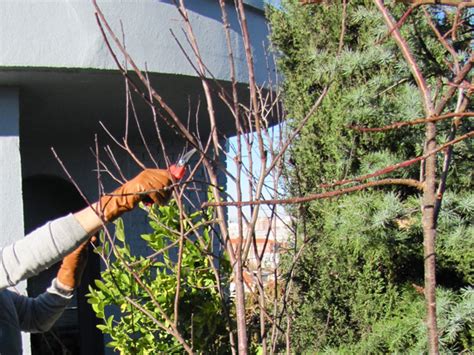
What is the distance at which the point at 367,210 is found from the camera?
11.1 feet

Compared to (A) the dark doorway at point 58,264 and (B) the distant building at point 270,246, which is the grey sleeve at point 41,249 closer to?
(B) the distant building at point 270,246

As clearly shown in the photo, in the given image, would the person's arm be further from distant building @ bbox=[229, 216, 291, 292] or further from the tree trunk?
the tree trunk

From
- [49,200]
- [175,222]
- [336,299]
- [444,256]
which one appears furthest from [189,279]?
[49,200]

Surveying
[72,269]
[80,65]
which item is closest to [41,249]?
[72,269]

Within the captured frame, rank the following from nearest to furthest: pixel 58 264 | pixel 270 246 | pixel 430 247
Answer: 1. pixel 430 247
2. pixel 270 246
3. pixel 58 264

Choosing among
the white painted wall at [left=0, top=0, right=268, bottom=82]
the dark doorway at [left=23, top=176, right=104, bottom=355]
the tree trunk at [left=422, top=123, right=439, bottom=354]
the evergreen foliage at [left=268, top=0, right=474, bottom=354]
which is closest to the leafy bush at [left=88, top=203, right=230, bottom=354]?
the evergreen foliage at [left=268, top=0, right=474, bottom=354]

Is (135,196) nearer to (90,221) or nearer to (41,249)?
(90,221)

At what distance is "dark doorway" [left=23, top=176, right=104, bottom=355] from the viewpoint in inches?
276

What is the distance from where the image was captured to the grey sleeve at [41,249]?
79.4 inches

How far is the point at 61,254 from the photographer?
203cm

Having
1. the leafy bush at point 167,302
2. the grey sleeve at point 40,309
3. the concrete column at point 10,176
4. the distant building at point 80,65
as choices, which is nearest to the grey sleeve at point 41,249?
the grey sleeve at point 40,309

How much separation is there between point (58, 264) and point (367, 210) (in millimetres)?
4743

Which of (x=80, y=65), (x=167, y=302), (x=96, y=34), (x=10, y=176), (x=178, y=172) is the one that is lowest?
(x=167, y=302)

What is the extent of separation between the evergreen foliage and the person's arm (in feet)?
4.45
